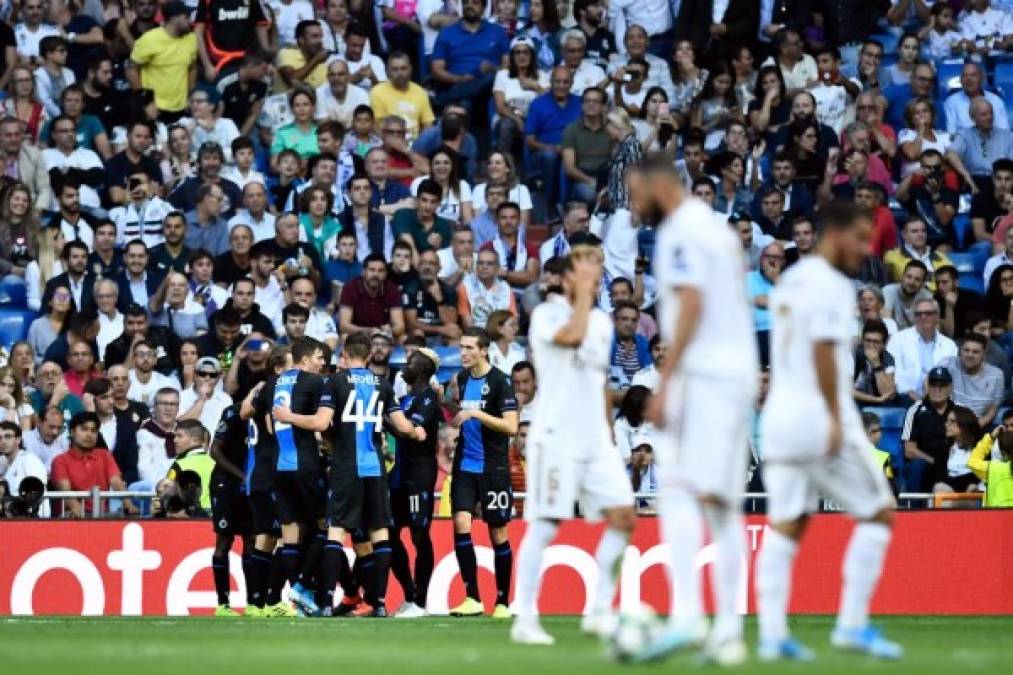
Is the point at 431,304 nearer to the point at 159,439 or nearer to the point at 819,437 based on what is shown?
the point at 159,439

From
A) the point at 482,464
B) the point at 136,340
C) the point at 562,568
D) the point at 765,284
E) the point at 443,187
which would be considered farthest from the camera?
the point at 443,187

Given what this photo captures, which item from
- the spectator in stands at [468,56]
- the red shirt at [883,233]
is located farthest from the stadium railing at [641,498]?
the spectator in stands at [468,56]

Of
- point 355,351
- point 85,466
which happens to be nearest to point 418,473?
point 355,351

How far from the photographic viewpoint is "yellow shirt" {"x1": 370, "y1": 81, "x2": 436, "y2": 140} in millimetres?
28031

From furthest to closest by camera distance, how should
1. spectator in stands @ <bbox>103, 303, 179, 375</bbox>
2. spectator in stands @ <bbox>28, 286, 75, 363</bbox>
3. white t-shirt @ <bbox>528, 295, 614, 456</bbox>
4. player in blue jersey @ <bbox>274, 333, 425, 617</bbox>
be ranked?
spectator in stands @ <bbox>28, 286, 75, 363</bbox>, spectator in stands @ <bbox>103, 303, 179, 375</bbox>, player in blue jersey @ <bbox>274, 333, 425, 617</bbox>, white t-shirt @ <bbox>528, 295, 614, 456</bbox>

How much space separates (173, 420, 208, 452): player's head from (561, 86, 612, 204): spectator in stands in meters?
7.60

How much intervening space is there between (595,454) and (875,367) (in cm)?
1143

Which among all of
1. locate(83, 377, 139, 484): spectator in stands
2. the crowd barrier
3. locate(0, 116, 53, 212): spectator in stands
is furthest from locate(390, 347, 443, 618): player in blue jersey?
locate(0, 116, 53, 212): spectator in stands

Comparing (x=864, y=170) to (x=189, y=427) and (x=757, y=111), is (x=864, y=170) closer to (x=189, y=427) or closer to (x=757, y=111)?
(x=757, y=111)

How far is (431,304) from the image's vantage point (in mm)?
24766

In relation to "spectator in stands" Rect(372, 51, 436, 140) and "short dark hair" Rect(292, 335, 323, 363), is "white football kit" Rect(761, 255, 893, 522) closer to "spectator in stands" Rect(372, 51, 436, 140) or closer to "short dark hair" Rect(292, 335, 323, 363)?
"short dark hair" Rect(292, 335, 323, 363)

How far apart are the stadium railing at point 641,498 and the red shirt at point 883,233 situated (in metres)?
5.03

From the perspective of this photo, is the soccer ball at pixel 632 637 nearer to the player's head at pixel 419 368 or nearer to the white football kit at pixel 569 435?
the white football kit at pixel 569 435

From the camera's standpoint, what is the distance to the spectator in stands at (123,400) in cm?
2300
